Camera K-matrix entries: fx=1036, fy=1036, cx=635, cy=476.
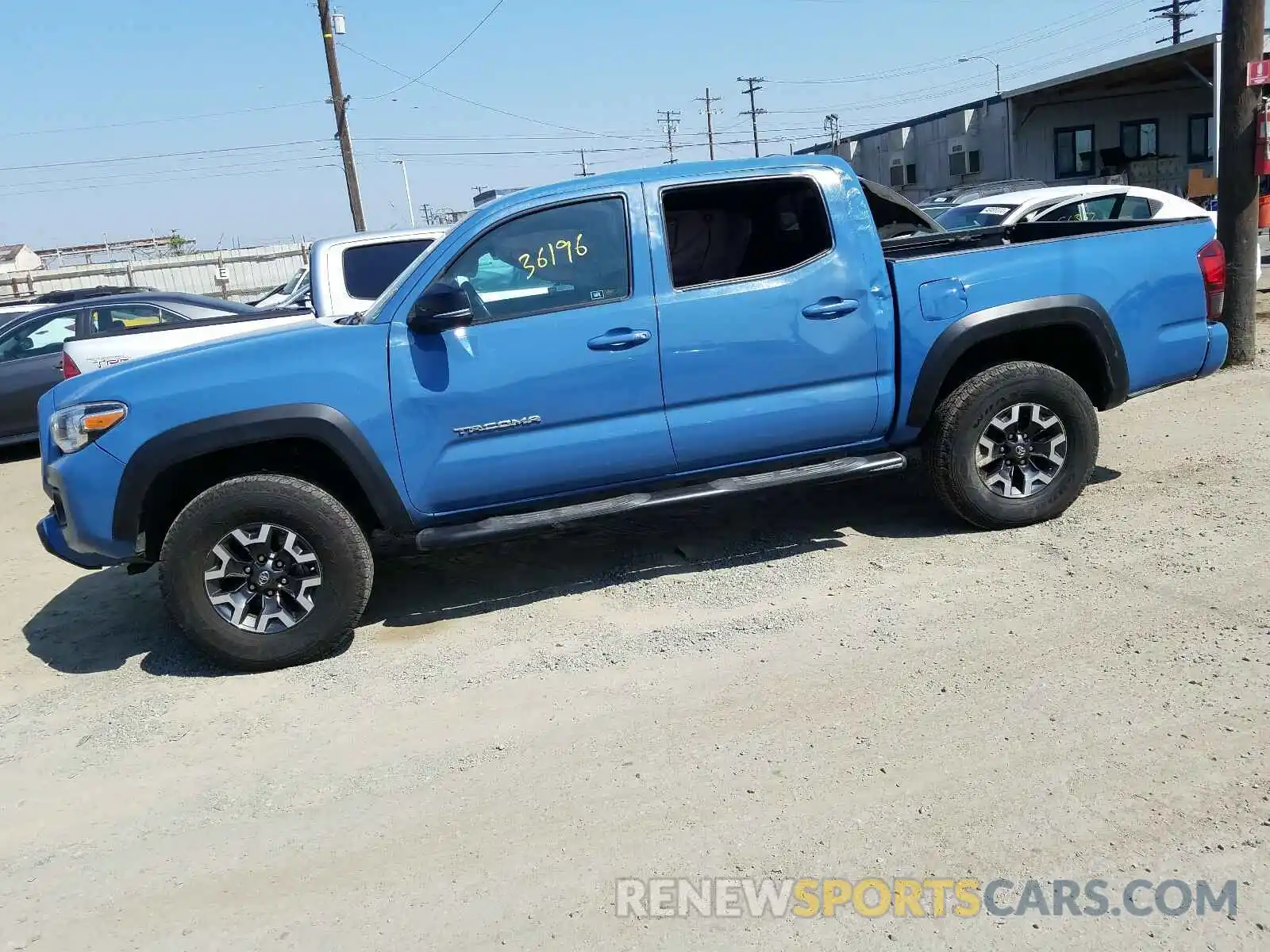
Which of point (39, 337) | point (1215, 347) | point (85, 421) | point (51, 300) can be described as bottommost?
point (1215, 347)

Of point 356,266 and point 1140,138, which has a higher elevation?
point 1140,138

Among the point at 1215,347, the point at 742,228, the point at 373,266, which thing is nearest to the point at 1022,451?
the point at 1215,347

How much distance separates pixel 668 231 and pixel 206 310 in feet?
25.2

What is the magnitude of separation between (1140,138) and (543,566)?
32.6 metres

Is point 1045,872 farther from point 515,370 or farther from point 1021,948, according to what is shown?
point 515,370

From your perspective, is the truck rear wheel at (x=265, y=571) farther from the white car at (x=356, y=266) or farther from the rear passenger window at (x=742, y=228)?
the white car at (x=356, y=266)

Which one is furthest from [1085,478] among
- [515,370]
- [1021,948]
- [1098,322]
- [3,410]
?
[3,410]

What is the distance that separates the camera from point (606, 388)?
465 centimetres

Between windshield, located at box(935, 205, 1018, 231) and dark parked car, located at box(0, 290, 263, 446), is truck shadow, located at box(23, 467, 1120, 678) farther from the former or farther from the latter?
windshield, located at box(935, 205, 1018, 231)

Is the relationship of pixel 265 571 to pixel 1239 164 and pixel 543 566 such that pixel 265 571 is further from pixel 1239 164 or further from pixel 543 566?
→ pixel 1239 164

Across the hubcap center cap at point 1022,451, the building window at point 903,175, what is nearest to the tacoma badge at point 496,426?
the hubcap center cap at point 1022,451

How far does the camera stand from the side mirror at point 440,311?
434 centimetres

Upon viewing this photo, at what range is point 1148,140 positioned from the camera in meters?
31.8

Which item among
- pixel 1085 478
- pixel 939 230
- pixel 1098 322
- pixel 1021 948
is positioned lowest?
pixel 1021 948
